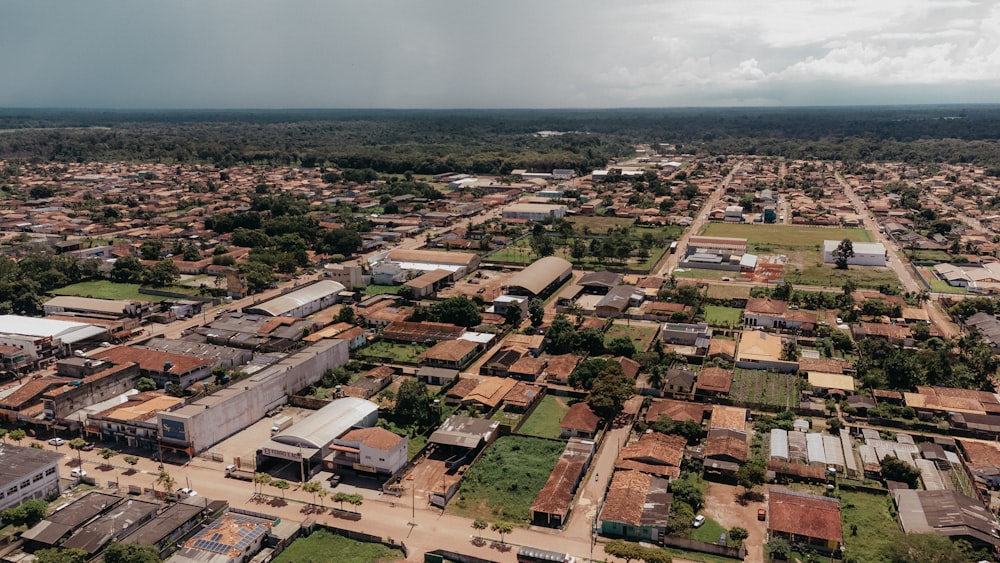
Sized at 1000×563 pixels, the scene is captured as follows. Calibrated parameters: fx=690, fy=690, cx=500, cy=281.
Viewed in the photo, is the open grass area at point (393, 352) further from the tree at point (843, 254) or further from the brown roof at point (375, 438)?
the tree at point (843, 254)

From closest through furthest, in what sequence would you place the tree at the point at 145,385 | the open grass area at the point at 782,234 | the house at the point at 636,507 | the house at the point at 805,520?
the house at the point at 805,520, the house at the point at 636,507, the tree at the point at 145,385, the open grass area at the point at 782,234

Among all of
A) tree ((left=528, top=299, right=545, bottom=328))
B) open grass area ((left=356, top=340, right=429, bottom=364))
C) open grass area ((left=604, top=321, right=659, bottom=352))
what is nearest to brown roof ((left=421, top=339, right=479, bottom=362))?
open grass area ((left=356, top=340, right=429, bottom=364))

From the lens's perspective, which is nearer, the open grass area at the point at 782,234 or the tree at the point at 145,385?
the tree at the point at 145,385

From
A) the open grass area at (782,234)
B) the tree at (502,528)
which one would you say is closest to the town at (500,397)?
the tree at (502,528)

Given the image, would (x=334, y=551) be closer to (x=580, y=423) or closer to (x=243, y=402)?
(x=243, y=402)

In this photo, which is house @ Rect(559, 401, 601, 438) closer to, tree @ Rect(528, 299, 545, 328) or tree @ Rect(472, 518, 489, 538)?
tree @ Rect(472, 518, 489, 538)

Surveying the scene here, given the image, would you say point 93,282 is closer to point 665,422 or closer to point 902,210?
point 665,422
